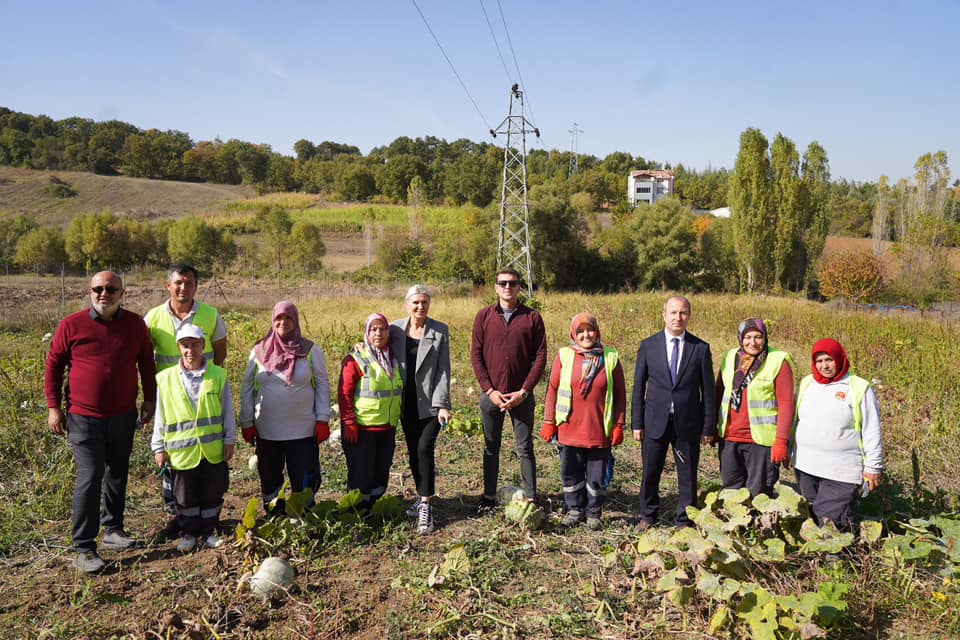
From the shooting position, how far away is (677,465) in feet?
13.7

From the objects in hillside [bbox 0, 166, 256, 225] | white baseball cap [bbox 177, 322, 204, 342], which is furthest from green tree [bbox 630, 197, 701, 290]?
hillside [bbox 0, 166, 256, 225]

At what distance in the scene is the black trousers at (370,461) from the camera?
162 inches

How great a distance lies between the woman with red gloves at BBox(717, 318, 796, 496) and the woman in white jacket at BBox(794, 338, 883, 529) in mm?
151

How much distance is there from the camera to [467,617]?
311 centimetres

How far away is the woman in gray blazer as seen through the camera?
415 cm

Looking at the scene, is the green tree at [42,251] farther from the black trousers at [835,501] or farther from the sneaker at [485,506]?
the black trousers at [835,501]

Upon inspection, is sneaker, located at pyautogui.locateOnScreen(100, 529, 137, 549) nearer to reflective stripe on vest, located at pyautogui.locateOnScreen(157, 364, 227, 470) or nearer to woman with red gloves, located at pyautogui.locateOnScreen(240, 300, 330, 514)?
reflective stripe on vest, located at pyautogui.locateOnScreen(157, 364, 227, 470)

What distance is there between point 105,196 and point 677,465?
6769cm

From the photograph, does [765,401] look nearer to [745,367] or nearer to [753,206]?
[745,367]

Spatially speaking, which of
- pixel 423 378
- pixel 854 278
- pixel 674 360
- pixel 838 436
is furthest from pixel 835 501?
pixel 854 278

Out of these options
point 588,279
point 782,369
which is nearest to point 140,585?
point 782,369

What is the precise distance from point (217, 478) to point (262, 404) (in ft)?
1.80

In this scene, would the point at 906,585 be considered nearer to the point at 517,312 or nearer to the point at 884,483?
Result: the point at 884,483

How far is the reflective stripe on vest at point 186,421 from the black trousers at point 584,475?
2365 mm
